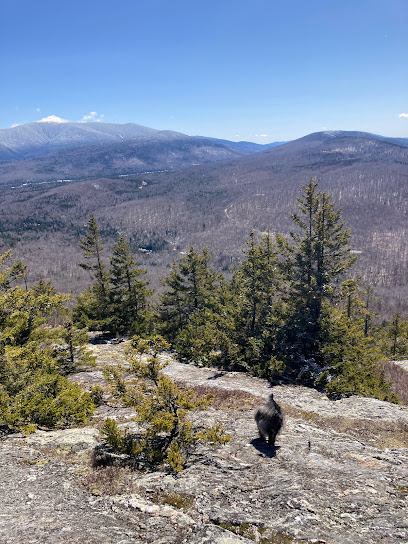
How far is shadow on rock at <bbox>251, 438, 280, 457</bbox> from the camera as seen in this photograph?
10.2 meters

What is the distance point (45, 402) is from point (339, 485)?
904 centimetres

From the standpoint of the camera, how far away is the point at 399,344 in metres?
41.1

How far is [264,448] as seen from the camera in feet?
34.6

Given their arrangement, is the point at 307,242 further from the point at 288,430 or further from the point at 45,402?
the point at 45,402

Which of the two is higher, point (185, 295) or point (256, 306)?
point (256, 306)

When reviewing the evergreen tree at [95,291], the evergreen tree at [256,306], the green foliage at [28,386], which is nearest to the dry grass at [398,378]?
the evergreen tree at [256,306]

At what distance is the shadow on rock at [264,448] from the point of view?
10213mm

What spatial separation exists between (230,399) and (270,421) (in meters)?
5.63

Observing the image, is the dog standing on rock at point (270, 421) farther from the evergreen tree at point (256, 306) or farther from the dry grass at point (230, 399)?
the evergreen tree at point (256, 306)

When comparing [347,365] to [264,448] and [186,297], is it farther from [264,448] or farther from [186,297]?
[186,297]

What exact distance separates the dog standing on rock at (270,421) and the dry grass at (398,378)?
16388 mm

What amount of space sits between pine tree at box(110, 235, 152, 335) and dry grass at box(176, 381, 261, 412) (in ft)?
58.1

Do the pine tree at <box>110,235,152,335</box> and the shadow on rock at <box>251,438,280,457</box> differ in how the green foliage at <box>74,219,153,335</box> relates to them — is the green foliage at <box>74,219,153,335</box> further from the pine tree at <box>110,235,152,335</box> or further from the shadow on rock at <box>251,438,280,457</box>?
the shadow on rock at <box>251,438,280,457</box>

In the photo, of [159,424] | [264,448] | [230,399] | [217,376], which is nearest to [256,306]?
[217,376]
